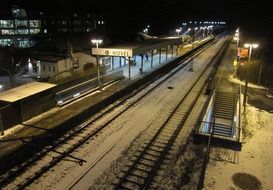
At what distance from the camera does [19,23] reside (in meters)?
70.2

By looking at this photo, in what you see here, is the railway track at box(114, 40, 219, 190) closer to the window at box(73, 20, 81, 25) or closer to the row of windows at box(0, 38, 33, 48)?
the row of windows at box(0, 38, 33, 48)

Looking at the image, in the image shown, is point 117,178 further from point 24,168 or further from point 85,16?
point 85,16

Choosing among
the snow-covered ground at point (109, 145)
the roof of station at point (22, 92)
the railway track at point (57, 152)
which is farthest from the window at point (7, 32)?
the railway track at point (57, 152)

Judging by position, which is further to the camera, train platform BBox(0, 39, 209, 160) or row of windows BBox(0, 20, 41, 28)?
row of windows BBox(0, 20, 41, 28)

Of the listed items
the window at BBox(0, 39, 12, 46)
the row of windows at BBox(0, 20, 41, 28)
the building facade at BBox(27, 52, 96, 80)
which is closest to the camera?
the building facade at BBox(27, 52, 96, 80)

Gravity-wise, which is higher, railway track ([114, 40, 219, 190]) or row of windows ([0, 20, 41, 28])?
row of windows ([0, 20, 41, 28])

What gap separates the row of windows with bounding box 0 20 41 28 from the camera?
67019mm

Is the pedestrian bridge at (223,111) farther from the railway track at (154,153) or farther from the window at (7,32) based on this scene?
Result: the window at (7,32)

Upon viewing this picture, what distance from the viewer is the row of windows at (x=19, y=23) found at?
67.0 m

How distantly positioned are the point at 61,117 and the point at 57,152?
421 centimetres

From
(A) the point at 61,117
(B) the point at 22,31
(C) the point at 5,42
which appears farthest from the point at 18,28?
(A) the point at 61,117

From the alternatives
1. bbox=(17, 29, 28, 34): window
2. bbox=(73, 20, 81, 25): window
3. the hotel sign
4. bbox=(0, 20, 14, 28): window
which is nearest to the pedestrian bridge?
the hotel sign

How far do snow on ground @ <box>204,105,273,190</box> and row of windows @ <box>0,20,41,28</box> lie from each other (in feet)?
220

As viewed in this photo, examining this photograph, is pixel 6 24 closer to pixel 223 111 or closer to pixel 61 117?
pixel 61 117
